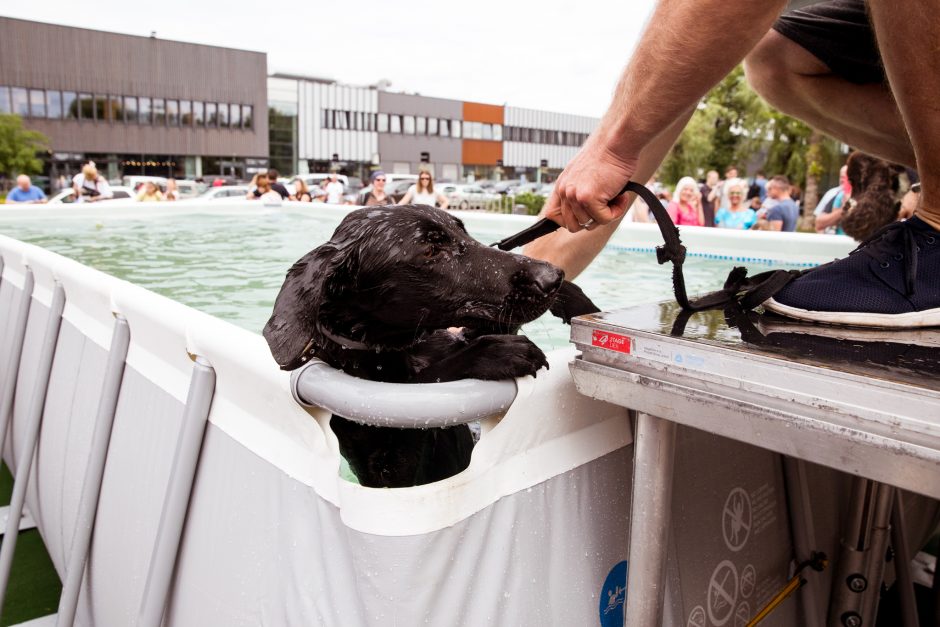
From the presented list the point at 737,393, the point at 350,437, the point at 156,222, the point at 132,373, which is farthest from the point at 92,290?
the point at 156,222

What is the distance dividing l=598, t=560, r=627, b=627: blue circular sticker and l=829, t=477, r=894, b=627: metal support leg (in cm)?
70

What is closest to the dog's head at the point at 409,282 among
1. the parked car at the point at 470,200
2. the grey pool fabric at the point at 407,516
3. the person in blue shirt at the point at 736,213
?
the grey pool fabric at the point at 407,516

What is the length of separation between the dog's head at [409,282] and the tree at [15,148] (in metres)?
45.5

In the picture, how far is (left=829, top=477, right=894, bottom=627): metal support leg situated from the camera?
166 cm

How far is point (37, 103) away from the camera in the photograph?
45.5 meters

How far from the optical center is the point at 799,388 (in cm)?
93

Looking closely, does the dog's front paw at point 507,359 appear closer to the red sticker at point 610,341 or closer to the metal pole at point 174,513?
the red sticker at point 610,341

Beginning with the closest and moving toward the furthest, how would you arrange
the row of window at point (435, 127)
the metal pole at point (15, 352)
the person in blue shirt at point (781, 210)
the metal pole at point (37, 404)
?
the metal pole at point (37, 404) < the metal pole at point (15, 352) < the person in blue shirt at point (781, 210) < the row of window at point (435, 127)

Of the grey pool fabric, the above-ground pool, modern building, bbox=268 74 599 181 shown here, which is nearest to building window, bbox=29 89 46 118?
modern building, bbox=268 74 599 181

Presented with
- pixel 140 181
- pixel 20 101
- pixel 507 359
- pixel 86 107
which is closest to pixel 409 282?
pixel 507 359

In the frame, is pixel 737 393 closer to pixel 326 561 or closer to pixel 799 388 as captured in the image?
pixel 799 388

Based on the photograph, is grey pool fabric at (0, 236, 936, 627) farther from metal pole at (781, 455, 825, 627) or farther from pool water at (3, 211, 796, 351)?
pool water at (3, 211, 796, 351)

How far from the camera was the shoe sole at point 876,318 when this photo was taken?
4.28ft

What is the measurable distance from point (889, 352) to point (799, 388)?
30 centimetres
